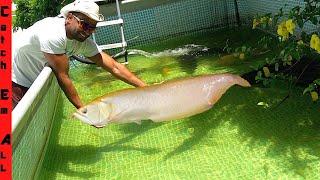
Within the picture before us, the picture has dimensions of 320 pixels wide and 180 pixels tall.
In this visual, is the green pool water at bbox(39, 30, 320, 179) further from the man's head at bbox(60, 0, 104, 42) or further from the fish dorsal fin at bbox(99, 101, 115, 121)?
the man's head at bbox(60, 0, 104, 42)

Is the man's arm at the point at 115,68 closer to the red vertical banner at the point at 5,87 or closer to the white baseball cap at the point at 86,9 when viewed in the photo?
the white baseball cap at the point at 86,9

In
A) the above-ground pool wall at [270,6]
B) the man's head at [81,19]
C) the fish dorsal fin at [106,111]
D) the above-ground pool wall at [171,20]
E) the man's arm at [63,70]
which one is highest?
the man's head at [81,19]

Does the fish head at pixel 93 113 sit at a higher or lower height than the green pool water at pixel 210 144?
higher

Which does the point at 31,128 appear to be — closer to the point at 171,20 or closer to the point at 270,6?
the point at 270,6

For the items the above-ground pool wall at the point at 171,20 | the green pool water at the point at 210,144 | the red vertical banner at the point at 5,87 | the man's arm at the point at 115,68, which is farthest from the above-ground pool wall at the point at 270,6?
the red vertical banner at the point at 5,87

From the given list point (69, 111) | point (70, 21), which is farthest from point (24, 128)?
point (69, 111)

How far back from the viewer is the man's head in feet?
13.2

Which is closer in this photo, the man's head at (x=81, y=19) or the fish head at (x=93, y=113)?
the fish head at (x=93, y=113)

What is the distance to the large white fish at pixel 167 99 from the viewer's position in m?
4.03

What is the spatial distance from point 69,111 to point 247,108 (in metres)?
2.14

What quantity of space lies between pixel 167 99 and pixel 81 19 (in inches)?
38.7

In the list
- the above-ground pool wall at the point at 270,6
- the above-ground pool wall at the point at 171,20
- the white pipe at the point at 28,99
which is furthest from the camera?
the above-ground pool wall at the point at 171,20

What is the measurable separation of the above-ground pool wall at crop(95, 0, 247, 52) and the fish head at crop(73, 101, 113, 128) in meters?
6.17

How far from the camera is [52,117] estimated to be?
17.4 ft
